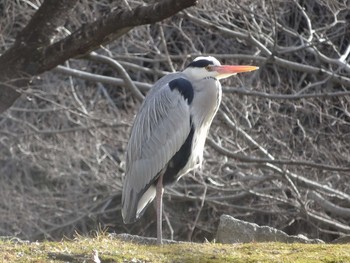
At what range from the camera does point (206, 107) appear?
293 inches

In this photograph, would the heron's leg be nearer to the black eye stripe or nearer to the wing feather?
the wing feather

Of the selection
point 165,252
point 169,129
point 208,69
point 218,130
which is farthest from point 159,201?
point 218,130

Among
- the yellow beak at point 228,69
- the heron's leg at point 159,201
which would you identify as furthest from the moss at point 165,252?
the yellow beak at point 228,69

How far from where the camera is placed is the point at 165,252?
212 inches

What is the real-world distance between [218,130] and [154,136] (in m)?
4.13

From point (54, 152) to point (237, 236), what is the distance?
271 inches

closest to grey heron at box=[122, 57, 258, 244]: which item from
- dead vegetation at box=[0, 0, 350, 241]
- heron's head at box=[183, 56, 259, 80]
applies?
heron's head at box=[183, 56, 259, 80]

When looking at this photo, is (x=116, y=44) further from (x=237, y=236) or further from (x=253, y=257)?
(x=253, y=257)

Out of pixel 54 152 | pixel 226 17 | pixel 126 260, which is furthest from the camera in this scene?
pixel 54 152

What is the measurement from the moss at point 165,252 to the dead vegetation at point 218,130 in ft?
12.2

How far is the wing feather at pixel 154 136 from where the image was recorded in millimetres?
7285

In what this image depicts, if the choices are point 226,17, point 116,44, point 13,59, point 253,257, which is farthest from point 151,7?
point 116,44

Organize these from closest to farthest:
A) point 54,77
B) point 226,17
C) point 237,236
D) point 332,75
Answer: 1. point 237,236
2. point 332,75
3. point 226,17
4. point 54,77

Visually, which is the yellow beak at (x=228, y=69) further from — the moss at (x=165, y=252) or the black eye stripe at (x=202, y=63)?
the moss at (x=165, y=252)
